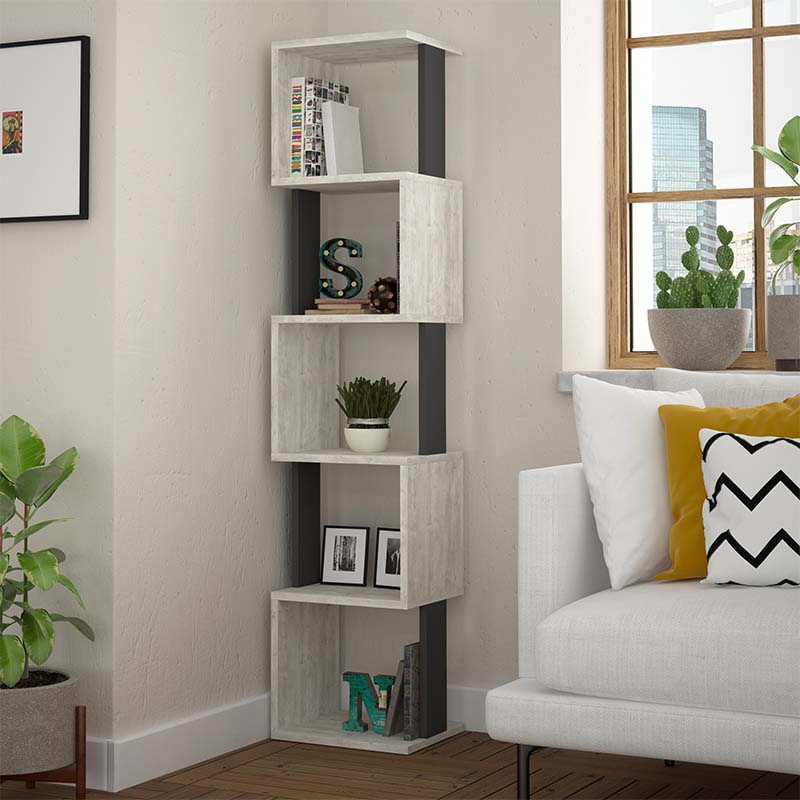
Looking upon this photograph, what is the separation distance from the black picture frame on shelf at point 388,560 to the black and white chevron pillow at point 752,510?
3.58 ft

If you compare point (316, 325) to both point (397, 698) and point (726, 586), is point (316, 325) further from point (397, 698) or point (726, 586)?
point (726, 586)

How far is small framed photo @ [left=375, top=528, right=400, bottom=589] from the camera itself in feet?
11.7

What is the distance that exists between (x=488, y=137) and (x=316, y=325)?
0.69 meters

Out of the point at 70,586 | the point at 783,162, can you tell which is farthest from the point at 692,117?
the point at 70,586

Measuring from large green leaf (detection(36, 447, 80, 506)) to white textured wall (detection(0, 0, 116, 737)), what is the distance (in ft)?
0.35

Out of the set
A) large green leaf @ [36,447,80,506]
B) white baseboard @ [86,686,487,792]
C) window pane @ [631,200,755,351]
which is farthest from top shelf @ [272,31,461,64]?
white baseboard @ [86,686,487,792]

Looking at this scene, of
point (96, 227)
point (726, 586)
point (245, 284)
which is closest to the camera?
point (726, 586)

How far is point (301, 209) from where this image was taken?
3.67 metres

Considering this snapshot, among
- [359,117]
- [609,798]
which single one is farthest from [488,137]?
[609,798]

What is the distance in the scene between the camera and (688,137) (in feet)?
12.4

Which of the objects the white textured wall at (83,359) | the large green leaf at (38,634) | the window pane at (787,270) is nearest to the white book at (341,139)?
the white textured wall at (83,359)

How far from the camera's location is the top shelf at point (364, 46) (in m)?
3.44

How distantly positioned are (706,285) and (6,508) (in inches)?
71.1

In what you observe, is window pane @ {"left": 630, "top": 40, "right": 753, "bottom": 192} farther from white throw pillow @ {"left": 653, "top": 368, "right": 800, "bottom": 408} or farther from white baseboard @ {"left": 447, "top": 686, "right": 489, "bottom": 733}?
white baseboard @ {"left": 447, "top": 686, "right": 489, "bottom": 733}
